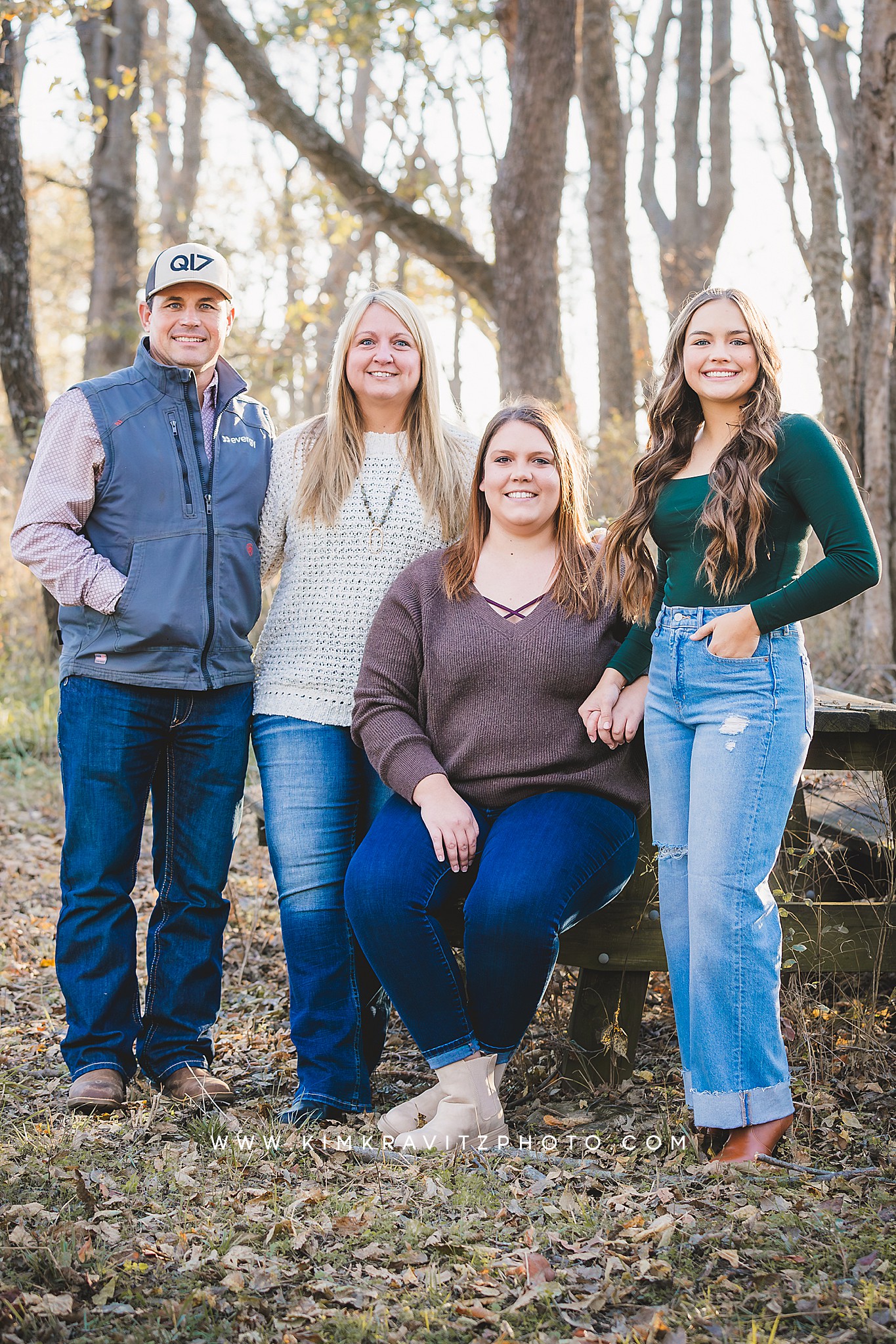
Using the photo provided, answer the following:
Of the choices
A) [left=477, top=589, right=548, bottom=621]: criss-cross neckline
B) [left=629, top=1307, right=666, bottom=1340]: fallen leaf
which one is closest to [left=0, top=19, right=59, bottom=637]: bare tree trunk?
[left=477, top=589, right=548, bottom=621]: criss-cross neckline

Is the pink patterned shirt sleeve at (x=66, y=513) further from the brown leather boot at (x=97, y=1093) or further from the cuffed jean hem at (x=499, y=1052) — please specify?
the cuffed jean hem at (x=499, y=1052)

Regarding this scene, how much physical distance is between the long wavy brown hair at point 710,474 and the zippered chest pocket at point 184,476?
122cm

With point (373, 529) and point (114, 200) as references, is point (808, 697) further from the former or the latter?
point (114, 200)

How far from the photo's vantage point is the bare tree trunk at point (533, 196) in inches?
312

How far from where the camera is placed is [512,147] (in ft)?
26.1

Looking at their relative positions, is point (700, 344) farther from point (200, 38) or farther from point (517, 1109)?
point (200, 38)

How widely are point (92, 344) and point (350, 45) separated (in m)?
3.73

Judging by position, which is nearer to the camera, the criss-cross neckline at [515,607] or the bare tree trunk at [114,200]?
the criss-cross neckline at [515,607]

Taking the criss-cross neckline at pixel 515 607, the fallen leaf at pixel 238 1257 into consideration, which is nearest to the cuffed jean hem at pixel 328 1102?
the fallen leaf at pixel 238 1257

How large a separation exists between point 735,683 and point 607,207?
8.91m

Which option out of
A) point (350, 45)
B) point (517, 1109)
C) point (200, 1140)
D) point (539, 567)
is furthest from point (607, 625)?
point (350, 45)

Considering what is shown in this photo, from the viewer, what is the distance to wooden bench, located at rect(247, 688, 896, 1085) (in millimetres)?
3586

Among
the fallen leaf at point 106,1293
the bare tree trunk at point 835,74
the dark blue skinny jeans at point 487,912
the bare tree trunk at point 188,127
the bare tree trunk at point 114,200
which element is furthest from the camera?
the bare tree trunk at point 188,127

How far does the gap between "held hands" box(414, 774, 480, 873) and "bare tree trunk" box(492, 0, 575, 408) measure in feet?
16.9
